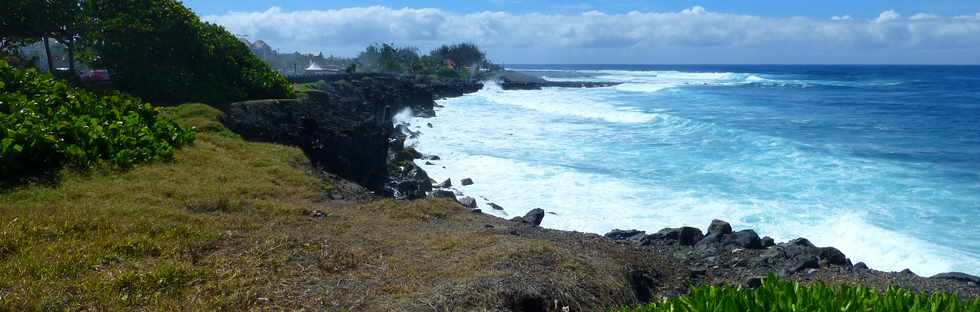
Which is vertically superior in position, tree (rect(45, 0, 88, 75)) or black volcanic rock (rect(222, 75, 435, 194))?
tree (rect(45, 0, 88, 75))

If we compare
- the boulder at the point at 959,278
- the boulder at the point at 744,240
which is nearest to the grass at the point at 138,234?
the boulder at the point at 744,240

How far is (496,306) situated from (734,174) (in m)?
15.3

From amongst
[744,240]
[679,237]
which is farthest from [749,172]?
[744,240]

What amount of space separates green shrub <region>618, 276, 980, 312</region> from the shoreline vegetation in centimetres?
1

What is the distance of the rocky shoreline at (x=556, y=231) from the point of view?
28.4ft

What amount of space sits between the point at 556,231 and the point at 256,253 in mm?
3986

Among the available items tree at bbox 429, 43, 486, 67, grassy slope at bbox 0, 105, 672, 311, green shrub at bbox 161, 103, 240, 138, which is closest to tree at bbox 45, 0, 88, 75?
green shrub at bbox 161, 103, 240, 138

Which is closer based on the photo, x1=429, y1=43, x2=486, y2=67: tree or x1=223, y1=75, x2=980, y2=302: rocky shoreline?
x1=223, y1=75, x2=980, y2=302: rocky shoreline

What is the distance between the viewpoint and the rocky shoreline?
8656mm

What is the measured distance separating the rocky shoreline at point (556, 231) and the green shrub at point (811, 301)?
3.06m

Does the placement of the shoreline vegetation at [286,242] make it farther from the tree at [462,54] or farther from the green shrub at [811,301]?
the tree at [462,54]

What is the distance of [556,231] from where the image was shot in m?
9.18

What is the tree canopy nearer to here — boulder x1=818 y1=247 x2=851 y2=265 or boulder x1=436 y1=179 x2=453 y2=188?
boulder x1=436 y1=179 x2=453 y2=188

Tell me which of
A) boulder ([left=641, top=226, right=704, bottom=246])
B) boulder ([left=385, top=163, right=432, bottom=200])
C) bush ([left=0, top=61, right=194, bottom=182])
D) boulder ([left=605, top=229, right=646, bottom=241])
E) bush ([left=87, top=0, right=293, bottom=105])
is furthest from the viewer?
bush ([left=87, top=0, right=293, bottom=105])
